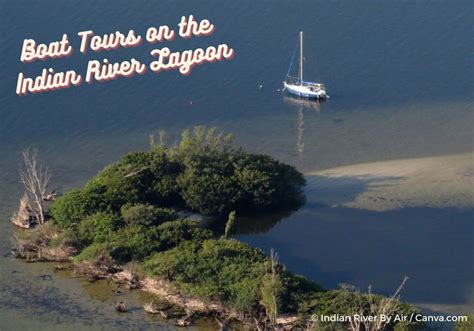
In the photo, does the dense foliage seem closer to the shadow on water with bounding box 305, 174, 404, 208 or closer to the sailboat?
the shadow on water with bounding box 305, 174, 404, 208

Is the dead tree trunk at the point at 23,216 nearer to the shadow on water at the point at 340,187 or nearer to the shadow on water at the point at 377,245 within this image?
the shadow on water at the point at 377,245

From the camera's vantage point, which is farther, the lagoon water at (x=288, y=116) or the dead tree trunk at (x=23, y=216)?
the dead tree trunk at (x=23, y=216)

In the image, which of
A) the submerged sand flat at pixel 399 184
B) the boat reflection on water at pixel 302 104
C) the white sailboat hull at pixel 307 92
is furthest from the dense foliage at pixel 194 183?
the white sailboat hull at pixel 307 92

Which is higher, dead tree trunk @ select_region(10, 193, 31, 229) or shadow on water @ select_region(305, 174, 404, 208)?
shadow on water @ select_region(305, 174, 404, 208)

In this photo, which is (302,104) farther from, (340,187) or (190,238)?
(190,238)

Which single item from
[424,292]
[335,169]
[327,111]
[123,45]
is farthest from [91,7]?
[424,292]

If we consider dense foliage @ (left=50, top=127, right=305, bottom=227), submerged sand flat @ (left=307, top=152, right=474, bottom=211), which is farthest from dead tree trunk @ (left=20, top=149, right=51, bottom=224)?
submerged sand flat @ (left=307, top=152, right=474, bottom=211)
